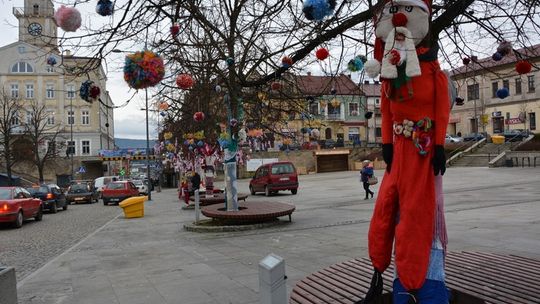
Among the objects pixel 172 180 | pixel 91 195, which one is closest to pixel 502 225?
pixel 91 195

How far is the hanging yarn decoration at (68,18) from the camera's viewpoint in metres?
5.03

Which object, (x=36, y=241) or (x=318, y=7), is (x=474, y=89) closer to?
(x=318, y=7)

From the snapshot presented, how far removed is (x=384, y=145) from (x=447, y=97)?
644 mm

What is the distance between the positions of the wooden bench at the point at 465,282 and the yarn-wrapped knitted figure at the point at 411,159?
62 centimetres

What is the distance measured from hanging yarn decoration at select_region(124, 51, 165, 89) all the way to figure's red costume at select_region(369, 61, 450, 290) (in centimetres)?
278

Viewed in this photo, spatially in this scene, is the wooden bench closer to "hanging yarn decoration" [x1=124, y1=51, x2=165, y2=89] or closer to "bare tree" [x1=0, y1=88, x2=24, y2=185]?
"hanging yarn decoration" [x1=124, y1=51, x2=165, y2=89]

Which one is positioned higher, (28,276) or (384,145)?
(384,145)

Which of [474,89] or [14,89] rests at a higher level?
[14,89]

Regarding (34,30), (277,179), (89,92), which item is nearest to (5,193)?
(34,30)

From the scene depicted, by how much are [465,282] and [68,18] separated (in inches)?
190

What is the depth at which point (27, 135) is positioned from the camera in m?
54.1

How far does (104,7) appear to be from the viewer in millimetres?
5172

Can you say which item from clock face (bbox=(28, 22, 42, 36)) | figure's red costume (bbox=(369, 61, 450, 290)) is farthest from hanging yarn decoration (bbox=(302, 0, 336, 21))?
clock face (bbox=(28, 22, 42, 36))

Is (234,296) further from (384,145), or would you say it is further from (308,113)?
(308,113)
